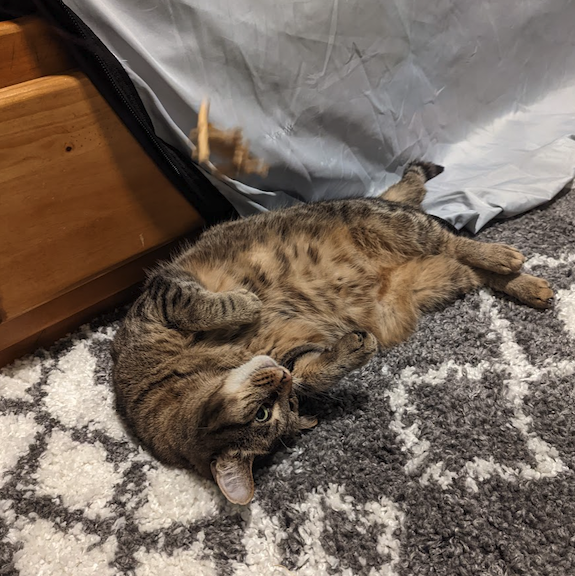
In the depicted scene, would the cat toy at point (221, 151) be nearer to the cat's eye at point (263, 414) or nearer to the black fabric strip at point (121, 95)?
the black fabric strip at point (121, 95)

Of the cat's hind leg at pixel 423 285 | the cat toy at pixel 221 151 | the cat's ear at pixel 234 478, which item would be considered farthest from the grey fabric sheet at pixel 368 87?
the cat's ear at pixel 234 478

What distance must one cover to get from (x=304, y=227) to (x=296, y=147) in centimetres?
27

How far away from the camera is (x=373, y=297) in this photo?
4.87ft

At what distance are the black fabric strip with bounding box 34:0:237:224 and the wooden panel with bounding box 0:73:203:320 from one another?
0.03 metres

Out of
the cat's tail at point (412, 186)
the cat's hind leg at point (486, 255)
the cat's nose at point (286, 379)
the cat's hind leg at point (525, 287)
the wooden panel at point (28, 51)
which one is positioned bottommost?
the cat's nose at point (286, 379)

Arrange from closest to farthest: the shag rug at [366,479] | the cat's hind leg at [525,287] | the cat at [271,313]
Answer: the shag rug at [366,479] → the cat at [271,313] → the cat's hind leg at [525,287]

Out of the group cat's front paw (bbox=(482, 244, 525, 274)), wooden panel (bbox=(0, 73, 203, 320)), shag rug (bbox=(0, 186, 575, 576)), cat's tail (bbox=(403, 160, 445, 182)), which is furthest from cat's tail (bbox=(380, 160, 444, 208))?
wooden panel (bbox=(0, 73, 203, 320))

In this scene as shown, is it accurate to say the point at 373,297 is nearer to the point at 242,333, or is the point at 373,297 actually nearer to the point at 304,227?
the point at 304,227

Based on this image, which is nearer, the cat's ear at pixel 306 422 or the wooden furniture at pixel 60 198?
the wooden furniture at pixel 60 198

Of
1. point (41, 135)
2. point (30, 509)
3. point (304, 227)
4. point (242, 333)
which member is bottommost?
point (30, 509)

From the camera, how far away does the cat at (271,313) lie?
115 cm

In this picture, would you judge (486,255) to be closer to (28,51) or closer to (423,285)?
(423,285)

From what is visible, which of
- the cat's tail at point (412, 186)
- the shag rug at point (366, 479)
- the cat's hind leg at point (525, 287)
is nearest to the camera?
the shag rug at point (366, 479)

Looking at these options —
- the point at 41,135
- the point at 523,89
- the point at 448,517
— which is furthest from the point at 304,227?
the point at 523,89
